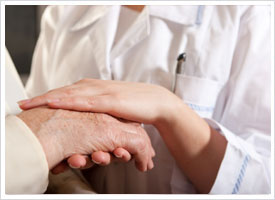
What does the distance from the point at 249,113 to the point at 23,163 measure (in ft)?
1.59

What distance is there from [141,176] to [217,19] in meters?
0.39

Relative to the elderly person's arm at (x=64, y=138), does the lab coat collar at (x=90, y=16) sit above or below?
above

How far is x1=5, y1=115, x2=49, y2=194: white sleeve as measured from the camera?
0.42 metres

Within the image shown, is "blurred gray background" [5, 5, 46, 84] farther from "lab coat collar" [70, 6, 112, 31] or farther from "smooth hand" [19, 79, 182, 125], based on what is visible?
"smooth hand" [19, 79, 182, 125]

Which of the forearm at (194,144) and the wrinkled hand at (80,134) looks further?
the forearm at (194,144)

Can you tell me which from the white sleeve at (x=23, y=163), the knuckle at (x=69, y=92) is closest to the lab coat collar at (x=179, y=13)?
the knuckle at (x=69, y=92)

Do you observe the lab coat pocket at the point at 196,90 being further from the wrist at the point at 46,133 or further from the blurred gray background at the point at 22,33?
the blurred gray background at the point at 22,33

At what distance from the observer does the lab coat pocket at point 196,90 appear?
28.7 inches

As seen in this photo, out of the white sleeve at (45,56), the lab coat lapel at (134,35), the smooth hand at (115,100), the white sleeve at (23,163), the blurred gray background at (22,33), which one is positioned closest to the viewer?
the white sleeve at (23,163)

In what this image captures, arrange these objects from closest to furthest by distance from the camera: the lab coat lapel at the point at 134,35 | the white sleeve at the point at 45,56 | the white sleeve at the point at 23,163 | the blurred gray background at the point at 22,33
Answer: the white sleeve at the point at 23,163 < the lab coat lapel at the point at 134,35 < the white sleeve at the point at 45,56 < the blurred gray background at the point at 22,33

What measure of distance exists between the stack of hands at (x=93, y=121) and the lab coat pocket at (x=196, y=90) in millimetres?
122

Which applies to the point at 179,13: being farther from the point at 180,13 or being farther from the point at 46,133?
the point at 46,133

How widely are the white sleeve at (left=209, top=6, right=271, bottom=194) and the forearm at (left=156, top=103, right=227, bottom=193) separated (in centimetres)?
2

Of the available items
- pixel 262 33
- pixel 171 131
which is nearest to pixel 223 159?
pixel 171 131
